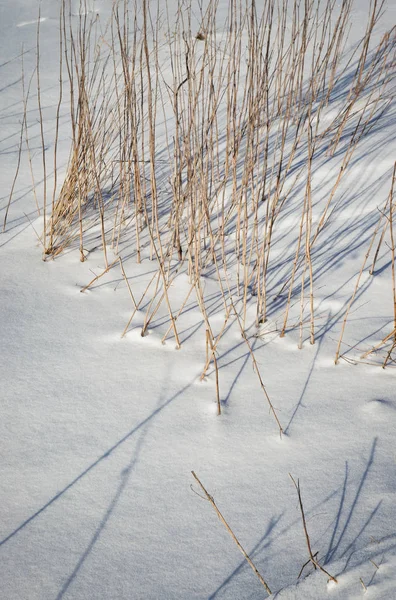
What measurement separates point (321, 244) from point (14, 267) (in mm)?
907

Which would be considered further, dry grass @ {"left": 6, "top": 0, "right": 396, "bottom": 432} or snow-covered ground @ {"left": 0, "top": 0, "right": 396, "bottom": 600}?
dry grass @ {"left": 6, "top": 0, "right": 396, "bottom": 432}

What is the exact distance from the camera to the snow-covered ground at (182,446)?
32.9 inches

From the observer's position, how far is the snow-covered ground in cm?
84

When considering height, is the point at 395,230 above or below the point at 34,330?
above

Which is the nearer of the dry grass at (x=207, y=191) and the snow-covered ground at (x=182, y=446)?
the snow-covered ground at (x=182, y=446)

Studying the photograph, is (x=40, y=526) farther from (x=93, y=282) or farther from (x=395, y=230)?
(x=395, y=230)

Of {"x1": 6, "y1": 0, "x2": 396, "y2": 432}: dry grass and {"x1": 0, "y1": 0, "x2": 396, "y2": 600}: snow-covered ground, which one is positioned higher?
{"x1": 6, "y1": 0, "x2": 396, "y2": 432}: dry grass

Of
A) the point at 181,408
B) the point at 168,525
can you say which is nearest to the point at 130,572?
the point at 168,525

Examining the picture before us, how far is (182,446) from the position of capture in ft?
3.46

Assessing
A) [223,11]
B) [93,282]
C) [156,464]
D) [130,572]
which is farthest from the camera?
[223,11]

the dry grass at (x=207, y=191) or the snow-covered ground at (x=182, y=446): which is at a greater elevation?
the dry grass at (x=207, y=191)

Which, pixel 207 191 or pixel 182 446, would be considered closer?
pixel 182 446

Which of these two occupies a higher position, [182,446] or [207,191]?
[207,191]

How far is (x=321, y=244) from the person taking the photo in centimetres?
168
